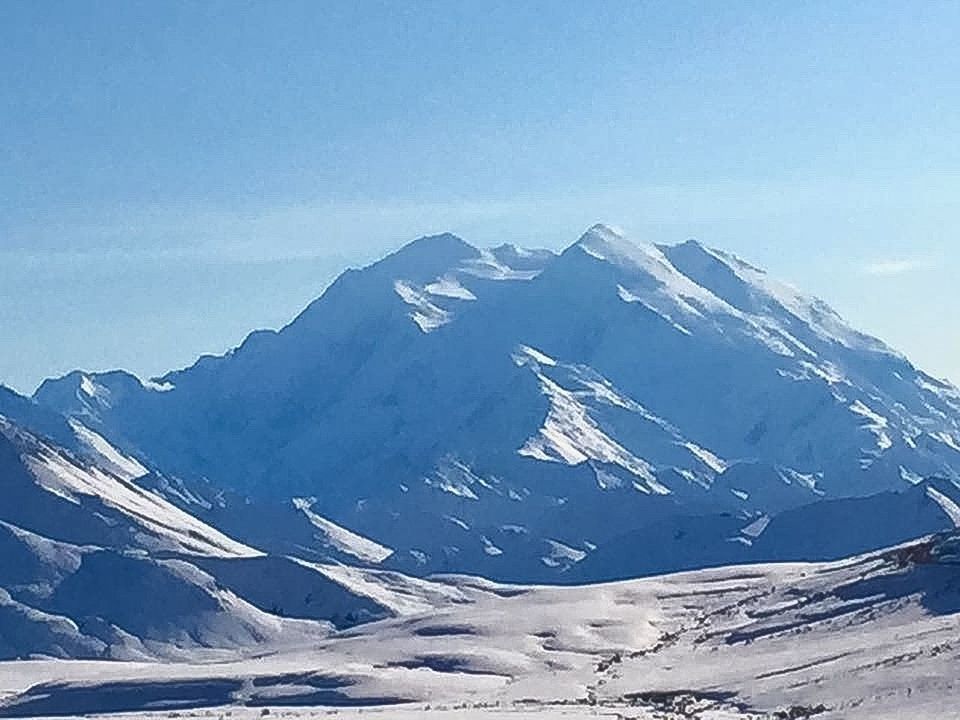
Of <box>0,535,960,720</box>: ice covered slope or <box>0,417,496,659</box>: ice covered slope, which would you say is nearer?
<box>0,535,960,720</box>: ice covered slope

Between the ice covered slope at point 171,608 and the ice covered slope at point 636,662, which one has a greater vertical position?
the ice covered slope at point 636,662

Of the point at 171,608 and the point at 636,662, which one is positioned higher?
the point at 636,662

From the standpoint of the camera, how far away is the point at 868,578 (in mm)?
81000

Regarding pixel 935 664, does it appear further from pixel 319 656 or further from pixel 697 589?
pixel 697 589

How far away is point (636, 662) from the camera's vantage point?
247 feet

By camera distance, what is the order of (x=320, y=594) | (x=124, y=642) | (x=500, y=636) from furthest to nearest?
(x=320, y=594), (x=124, y=642), (x=500, y=636)

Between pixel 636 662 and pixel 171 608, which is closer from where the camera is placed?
pixel 636 662

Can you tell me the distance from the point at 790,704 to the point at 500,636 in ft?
117

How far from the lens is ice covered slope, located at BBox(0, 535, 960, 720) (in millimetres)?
55375

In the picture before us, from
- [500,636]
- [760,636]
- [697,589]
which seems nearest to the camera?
[760,636]

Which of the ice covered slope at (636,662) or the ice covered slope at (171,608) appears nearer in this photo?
the ice covered slope at (636,662)

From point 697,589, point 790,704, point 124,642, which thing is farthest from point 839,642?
point 124,642

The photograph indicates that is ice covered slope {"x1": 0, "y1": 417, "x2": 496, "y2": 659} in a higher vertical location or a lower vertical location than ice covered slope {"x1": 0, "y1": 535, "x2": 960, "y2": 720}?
lower

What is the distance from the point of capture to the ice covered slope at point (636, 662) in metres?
55.4
